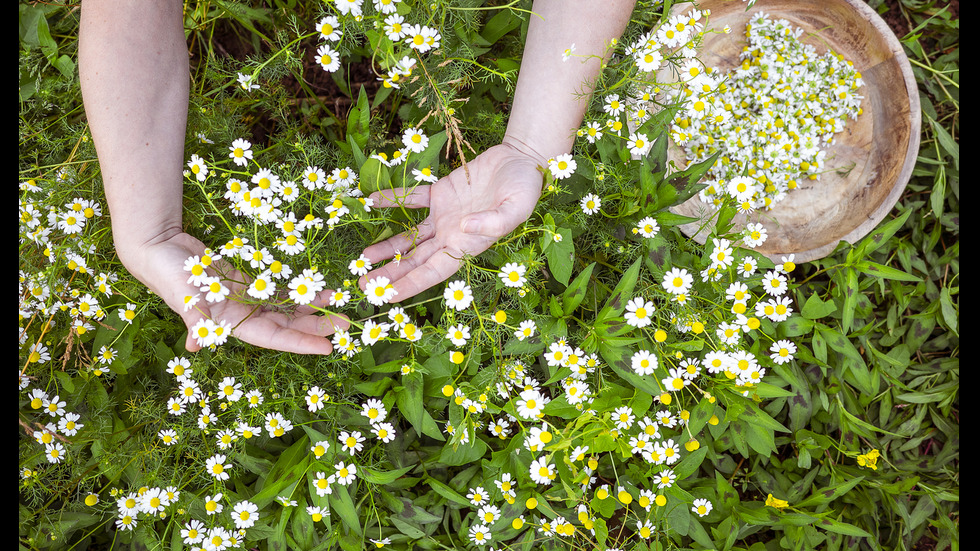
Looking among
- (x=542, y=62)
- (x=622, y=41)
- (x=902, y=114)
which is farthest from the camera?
(x=902, y=114)

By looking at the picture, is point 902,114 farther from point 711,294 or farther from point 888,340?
point 711,294

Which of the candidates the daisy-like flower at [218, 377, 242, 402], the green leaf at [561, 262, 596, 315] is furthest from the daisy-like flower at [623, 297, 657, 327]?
the daisy-like flower at [218, 377, 242, 402]

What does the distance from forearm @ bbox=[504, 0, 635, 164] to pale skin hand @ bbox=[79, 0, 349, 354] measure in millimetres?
773

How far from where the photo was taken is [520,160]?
1.54 meters

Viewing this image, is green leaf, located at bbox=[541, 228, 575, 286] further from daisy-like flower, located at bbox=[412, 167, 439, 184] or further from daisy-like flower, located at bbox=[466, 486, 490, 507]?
daisy-like flower, located at bbox=[466, 486, 490, 507]

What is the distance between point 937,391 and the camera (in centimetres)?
201

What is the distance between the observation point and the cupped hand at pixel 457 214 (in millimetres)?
1421

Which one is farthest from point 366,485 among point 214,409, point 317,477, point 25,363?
point 25,363

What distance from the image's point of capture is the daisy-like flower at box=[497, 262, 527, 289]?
136cm

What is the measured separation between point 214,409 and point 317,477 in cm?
52

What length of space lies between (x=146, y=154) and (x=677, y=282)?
151 centimetres

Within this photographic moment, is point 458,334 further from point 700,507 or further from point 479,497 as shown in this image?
point 700,507

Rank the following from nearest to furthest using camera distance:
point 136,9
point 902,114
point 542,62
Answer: point 136,9
point 542,62
point 902,114

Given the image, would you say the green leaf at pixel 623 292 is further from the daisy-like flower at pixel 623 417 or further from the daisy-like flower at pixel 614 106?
the daisy-like flower at pixel 614 106
